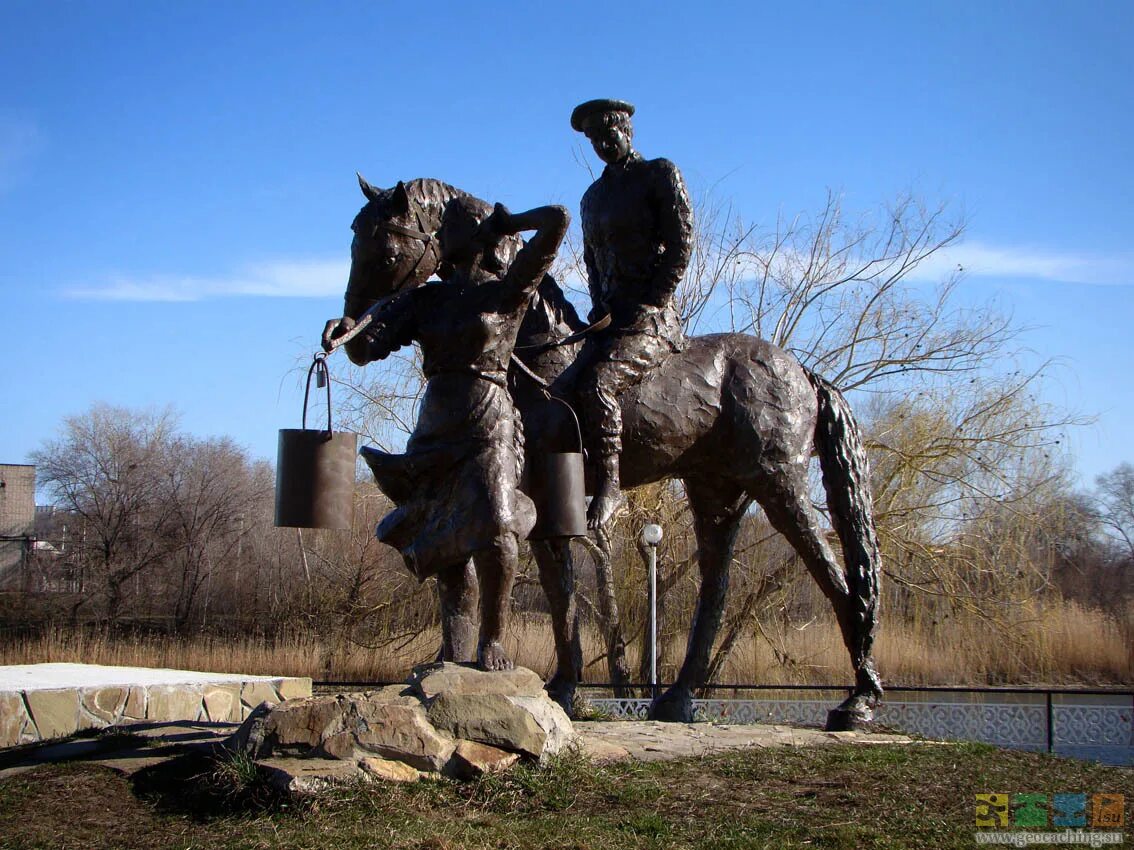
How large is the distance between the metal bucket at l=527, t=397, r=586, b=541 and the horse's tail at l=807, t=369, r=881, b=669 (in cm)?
176

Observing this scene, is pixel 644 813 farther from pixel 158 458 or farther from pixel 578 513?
pixel 158 458

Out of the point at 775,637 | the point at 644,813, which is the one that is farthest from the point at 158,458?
the point at 644,813

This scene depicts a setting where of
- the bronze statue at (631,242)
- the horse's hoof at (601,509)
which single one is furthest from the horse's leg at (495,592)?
the bronze statue at (631,242)

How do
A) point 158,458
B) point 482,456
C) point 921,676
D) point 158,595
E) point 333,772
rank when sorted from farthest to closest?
point 158,458, point 158,595, point 921,676, point 482,456, point 333,772

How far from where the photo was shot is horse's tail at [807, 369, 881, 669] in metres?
5.96

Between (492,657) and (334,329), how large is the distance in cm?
151

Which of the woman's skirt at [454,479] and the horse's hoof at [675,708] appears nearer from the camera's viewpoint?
the woman's skirt at [454,479]

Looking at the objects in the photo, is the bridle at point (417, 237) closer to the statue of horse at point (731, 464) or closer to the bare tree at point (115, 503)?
the statue of horse at point (731, 464)

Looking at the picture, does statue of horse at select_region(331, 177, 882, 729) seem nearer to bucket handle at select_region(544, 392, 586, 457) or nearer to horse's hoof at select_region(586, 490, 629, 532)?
bucket handle at select_region(544, 392, 586, 457)

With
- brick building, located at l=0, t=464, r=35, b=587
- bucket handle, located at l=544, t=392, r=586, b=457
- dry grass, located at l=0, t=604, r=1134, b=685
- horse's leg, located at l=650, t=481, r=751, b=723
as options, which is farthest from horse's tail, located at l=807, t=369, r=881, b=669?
brick building, located at l=0, t=464, r=35, b=587

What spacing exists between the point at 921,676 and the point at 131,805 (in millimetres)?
11027

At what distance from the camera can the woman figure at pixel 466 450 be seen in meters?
4.55

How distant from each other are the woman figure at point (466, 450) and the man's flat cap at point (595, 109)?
1.28 m

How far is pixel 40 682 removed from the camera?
6938 mm
